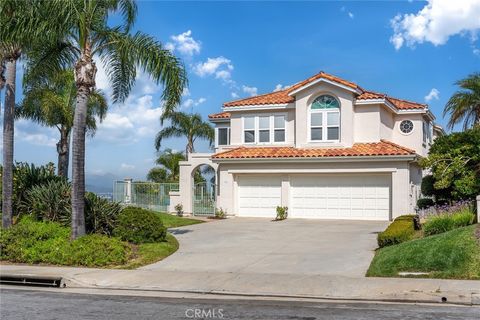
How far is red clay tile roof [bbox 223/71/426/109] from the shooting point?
2630cm

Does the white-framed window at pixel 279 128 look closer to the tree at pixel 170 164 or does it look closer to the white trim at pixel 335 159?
the white trim at pixel 335 159

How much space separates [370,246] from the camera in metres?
16.3

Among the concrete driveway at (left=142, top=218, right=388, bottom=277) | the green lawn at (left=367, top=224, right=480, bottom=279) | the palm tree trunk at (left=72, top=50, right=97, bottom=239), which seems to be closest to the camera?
the green lawn at (left=367, top=224, right=480, bottom=279)

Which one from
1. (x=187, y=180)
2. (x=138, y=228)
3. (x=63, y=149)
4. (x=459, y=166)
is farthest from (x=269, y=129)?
(x=138, y=228)

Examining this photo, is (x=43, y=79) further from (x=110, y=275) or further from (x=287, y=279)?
(x=287, y=279)

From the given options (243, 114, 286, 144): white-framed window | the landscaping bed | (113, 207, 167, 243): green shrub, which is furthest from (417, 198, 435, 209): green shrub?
(113, 207, 167, 243): green shrub

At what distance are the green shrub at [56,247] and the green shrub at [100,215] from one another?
2.58ft

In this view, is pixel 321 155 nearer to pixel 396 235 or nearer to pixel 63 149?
pixel 396 235

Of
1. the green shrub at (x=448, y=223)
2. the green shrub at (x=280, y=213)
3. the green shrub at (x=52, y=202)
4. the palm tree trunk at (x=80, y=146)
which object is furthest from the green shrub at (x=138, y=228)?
the green shrub at (x=280, y=213)

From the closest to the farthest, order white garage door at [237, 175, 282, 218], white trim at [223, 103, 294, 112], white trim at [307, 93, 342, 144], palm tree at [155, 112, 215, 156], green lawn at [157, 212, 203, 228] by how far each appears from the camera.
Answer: green lawn at [157, 212, 203, 228], white trim at [307, 93, 342, 144], white garage door at [237, 175, 282, 218], white trim at [223, 103, 294, 112], palm tree at [155, 112, 215, 156]

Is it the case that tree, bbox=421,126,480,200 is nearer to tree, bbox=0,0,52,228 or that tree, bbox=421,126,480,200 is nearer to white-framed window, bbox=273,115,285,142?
white-framed window, bbox=273,115,285,142

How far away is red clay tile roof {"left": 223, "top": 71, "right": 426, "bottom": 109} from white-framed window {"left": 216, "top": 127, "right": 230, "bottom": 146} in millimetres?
2446

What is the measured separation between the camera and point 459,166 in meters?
19.6

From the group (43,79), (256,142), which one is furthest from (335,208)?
(43,79)
